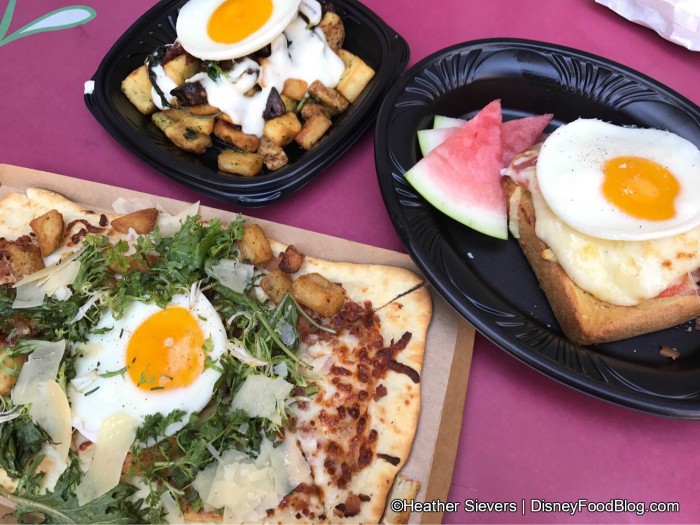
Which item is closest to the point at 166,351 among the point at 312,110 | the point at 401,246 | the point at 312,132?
the point at 401,246

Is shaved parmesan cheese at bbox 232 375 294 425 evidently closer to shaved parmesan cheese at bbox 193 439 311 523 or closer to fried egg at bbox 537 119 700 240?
shaved parmesan cheese at bbox 193 439 311 523

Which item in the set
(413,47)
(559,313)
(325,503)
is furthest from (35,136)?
(559,313)

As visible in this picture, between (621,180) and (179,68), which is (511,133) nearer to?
(621,180)

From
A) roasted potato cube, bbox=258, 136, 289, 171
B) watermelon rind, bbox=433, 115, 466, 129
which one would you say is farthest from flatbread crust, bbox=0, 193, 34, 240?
watermelon rind, bbox=433, 115, 466, 129

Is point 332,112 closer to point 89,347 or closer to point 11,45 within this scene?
point 89,347

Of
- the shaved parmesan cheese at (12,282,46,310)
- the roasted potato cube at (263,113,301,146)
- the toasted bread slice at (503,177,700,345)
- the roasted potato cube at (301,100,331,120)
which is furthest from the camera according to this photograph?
the roasted potato cube at (301,100,331,120)

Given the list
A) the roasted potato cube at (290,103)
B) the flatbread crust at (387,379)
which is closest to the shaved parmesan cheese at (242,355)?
the flatbread crust at (387,379)

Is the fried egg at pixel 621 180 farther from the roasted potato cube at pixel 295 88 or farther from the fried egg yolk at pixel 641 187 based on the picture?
the roasted potato cube at pixel 295 88
